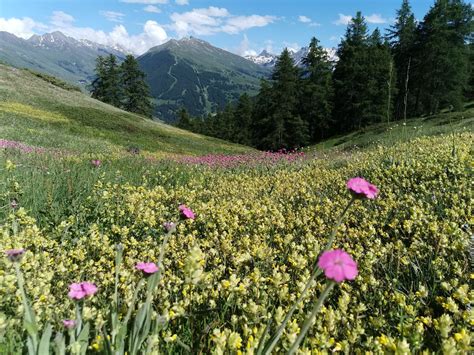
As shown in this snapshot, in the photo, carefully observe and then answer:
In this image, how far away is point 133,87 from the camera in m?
94.1

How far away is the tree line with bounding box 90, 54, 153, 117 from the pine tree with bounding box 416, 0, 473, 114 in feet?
218

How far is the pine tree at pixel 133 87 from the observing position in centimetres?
9300

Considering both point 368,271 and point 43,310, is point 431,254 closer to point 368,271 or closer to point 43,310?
point 368,271

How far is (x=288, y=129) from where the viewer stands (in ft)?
216

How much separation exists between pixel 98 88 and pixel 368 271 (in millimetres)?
99437

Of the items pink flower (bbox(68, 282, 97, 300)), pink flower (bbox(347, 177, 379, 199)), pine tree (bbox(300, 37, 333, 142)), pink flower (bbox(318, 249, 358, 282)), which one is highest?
pine tree (bbox(300, 37, 333, 142))

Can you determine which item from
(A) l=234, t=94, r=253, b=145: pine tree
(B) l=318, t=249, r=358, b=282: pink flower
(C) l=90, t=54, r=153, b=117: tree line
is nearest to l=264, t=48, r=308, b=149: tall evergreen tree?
(A) l=234, t=94, r=253, b=145: pine tree

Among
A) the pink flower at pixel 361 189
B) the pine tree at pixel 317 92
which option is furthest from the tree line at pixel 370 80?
the pink flower at pixel 361 189

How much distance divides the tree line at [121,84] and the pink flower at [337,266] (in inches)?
3780

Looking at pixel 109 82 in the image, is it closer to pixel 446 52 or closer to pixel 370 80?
pixel 370 80

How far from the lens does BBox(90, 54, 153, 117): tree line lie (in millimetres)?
90375

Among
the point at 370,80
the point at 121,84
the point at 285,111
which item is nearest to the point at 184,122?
the point at 121,84

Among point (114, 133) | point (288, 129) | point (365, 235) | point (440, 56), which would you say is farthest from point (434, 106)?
point (365, 235)

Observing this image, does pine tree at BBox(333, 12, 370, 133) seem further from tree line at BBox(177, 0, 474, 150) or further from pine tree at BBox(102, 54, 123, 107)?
pine tree at BBox(102, 54, 123, 107)
